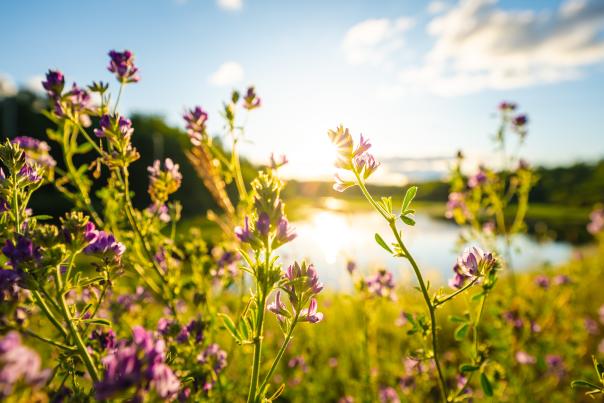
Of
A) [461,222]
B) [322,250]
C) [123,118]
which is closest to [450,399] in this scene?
[123,118]

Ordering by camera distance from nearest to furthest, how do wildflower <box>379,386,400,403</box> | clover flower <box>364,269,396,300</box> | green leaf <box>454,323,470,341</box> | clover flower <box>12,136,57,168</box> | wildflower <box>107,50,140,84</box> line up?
green leaf <box>454,323,470,341</box> → wildflower <box>107,50,140,84</box> → clover flower <box>12,136,57,168</box> → clover flower <box>364,269,396,300</box> → wildflower <box>379,386,400,403</box>

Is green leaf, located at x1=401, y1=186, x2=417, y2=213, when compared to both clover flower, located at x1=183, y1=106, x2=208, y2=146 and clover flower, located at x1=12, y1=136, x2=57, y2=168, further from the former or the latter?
clover flower, located at x1=12, y1=136, x2=57, y2=168

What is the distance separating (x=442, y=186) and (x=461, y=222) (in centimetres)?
10162

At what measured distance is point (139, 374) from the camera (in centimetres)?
80

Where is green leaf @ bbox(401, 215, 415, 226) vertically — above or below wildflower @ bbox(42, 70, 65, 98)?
below

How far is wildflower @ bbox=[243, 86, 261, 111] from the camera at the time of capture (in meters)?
2.38

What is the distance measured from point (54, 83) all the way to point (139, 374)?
5.82 feet

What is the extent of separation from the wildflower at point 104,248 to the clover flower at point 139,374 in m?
0.55

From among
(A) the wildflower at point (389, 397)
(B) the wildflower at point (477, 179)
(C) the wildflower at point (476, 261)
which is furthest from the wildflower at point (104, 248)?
(B) the wildflower at point (477, 179)

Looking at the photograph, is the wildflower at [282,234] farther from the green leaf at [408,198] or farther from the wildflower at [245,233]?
the green leaf at [408,198]

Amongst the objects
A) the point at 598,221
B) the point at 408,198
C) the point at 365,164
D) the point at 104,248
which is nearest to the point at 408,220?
the point at 408,198

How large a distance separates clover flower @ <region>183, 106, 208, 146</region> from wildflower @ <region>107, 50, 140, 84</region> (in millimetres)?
341

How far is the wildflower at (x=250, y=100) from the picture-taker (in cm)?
238

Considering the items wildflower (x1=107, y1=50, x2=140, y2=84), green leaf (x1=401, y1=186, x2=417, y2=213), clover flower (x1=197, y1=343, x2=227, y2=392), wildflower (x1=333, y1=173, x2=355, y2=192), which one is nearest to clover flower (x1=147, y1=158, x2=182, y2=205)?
wildflower (x1=107, y1=50, x2=140, y2=84)
